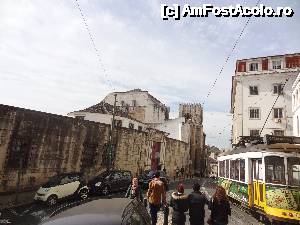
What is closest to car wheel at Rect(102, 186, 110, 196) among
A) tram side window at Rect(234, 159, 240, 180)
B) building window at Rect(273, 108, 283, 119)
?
tram side window at Rect(234, 159, 240, 180)

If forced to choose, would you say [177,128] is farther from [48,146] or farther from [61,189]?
[61,189]

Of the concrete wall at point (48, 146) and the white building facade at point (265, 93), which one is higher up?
the white building facade at point (265, 93)

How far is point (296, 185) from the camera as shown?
39.6 ft

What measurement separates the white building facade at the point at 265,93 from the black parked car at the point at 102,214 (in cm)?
3746

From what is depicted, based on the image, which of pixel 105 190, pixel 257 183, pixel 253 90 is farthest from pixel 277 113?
pixel 257 183

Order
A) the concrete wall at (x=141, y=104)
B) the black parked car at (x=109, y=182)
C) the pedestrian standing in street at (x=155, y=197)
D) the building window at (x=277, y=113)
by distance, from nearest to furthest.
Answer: the pedestrian standing in street at (x=155, y=197)
the black parked car at (x=109, y=182)
the building window at (x=277, y=113)
the concrete wall at (x=141, y=104)

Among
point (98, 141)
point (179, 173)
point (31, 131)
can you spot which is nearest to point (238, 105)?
point (179, 173)

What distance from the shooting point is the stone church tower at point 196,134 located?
61472mm

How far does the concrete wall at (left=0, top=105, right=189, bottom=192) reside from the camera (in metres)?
18.1

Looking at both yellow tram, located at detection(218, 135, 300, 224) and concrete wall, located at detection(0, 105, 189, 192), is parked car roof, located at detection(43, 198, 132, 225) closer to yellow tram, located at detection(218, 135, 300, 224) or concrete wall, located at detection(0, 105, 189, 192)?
yellow tram, located at detection(218, 135, 300, 224)

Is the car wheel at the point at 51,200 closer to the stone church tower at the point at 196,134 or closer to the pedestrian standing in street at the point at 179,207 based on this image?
the pedestrian standing in street at the point at 179,207

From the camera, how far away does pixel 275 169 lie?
1272 cm

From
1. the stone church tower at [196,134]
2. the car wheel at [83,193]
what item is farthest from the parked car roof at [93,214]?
the stone church tower at [196,134]

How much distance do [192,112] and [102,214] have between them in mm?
65724
